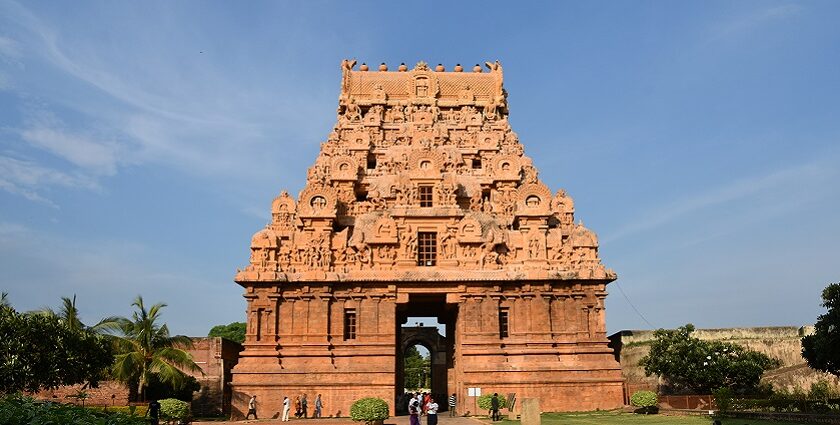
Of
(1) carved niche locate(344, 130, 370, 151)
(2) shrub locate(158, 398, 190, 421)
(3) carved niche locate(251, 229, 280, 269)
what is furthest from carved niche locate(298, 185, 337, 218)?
(2) shrub locate(158, 398, 190, 421)

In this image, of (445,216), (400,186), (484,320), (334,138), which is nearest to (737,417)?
(484,320)

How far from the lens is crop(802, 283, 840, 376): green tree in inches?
864

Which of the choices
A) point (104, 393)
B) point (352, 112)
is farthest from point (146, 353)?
point (352, 112)

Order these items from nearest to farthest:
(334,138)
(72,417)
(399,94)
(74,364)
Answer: (72,417) < (74,364) < (334,138) < (399,94)

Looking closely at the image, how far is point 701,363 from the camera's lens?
31.0 metres

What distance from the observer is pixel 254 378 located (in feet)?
101

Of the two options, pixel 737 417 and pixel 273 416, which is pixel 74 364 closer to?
pixel 273 416

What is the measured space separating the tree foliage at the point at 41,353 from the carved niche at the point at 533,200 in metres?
19.4

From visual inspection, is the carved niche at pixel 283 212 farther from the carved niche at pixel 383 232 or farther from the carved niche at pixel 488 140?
the carved niche at pixel 488 140

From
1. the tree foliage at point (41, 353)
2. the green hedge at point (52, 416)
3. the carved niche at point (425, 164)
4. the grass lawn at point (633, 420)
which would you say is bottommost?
the grass lawn at point (633, 420)

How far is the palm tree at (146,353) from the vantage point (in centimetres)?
3129

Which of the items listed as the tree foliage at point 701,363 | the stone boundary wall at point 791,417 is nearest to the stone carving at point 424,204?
the tree foliage at point 701,363

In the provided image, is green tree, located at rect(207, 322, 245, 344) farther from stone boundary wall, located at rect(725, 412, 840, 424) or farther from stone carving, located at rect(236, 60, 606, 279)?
stone boundary wall, located at rect(725, 412, 840, 424)

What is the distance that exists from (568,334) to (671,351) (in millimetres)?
4587
